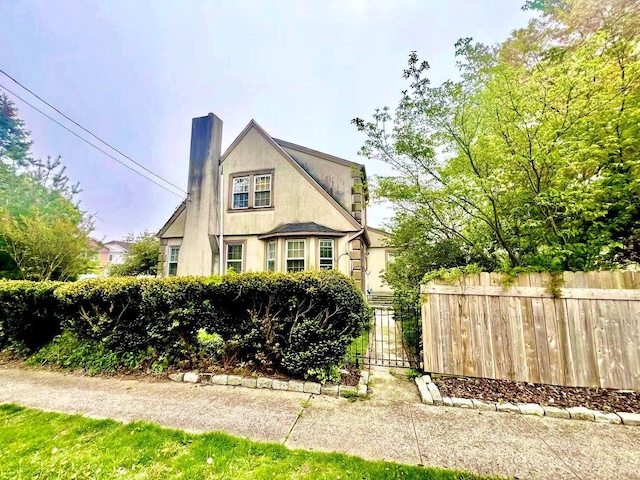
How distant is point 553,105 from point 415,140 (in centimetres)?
220

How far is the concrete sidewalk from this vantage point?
8.37 feet

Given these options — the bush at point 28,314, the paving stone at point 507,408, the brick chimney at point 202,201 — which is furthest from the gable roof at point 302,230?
the paving stone at point 507,408

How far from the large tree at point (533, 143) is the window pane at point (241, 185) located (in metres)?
7.23

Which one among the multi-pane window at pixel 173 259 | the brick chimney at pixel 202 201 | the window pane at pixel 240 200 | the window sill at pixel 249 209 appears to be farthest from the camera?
the multi-pane window at pixel 173 259

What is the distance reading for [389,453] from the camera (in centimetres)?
263

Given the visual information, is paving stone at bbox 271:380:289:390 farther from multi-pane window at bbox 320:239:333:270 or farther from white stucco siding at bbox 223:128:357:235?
white stucco siding at bbox 223:128:357:235

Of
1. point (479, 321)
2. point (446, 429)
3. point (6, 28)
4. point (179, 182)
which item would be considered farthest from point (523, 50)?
point (179, 182)

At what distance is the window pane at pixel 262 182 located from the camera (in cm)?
1141

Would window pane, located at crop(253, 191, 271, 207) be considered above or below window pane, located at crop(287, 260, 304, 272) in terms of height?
above

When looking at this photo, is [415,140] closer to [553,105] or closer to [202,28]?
[553,105]

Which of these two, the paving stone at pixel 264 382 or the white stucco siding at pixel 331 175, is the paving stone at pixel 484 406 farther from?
the white stucco siding at pixel 331 175

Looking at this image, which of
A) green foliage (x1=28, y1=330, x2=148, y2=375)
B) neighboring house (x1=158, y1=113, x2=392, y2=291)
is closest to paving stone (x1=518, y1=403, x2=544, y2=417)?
green foliage (x1=28, y1=330, x2=148, y2=375)

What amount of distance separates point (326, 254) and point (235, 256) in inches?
165

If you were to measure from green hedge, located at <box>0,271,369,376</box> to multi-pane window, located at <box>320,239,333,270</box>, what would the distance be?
556 cm
